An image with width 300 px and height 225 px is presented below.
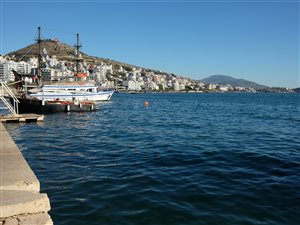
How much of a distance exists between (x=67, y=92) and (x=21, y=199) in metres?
64.2

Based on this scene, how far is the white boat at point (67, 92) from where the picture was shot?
64625 millimetres

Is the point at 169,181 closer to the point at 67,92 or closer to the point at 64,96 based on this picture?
the point at 64,96

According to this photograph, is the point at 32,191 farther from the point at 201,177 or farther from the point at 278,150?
the point at 278,150

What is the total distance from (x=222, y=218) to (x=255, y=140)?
14.4 metres

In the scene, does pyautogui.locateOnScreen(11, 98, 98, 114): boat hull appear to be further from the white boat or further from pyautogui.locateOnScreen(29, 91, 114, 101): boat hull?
pyautogui.locateOnScreen(29, 91, 114, 101): boat hull

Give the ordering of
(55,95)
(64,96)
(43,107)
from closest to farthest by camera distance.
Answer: (43,107) < (55,95) < (64,96)

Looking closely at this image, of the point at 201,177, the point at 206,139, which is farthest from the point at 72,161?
the point at 206,139

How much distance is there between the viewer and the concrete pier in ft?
17.6

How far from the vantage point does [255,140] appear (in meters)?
21.4

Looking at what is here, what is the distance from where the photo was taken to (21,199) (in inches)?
227

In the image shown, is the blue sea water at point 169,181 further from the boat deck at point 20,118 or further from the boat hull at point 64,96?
the boat hull at point 64,96

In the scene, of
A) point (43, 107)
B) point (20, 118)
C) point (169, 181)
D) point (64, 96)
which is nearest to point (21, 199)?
point (169, 181)

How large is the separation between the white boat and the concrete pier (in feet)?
185

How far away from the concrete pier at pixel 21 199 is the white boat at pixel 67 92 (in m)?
56.4
